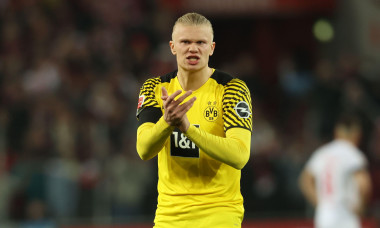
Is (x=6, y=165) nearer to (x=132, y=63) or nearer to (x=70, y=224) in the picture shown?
(x=70, y=224)

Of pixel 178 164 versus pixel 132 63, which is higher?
pixel 132 63

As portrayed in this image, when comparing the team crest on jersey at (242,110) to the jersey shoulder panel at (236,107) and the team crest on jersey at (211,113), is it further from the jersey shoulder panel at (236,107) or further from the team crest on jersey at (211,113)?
the team crest on jersey at (211,113)

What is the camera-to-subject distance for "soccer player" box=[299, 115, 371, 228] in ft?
29.2

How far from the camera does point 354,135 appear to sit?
902cm

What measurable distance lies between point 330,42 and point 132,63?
17.6 ft

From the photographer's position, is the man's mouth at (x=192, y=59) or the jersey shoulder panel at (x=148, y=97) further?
the jersey shoulder panel at (x=148, y=97)

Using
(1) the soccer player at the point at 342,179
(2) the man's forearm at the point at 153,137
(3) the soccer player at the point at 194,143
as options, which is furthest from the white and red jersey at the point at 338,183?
(2) the man's forearm at the point at 153,137

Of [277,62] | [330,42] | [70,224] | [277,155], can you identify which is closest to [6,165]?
[70,224]

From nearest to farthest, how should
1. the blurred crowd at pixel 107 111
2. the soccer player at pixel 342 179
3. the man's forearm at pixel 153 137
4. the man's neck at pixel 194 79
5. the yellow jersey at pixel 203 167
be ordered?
the man's forearm at pixel 153 137, the yellow jersey at pixel 203 167, the man's neck at pixel 194 79, the soccer player at pixel 342 179, the blurred crowd at pixel 107 111

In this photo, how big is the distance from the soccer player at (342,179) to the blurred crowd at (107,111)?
1716 mm

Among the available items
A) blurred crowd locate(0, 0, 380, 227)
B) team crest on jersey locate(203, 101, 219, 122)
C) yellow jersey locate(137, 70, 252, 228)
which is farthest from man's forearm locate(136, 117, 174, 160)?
blurred crowd locate(0, 0, 380, 227)

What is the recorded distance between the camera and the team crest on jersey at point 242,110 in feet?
15.0

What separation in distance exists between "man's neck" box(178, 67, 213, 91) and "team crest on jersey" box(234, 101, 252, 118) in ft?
1.03

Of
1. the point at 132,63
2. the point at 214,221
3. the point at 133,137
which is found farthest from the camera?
the point at 132,63
